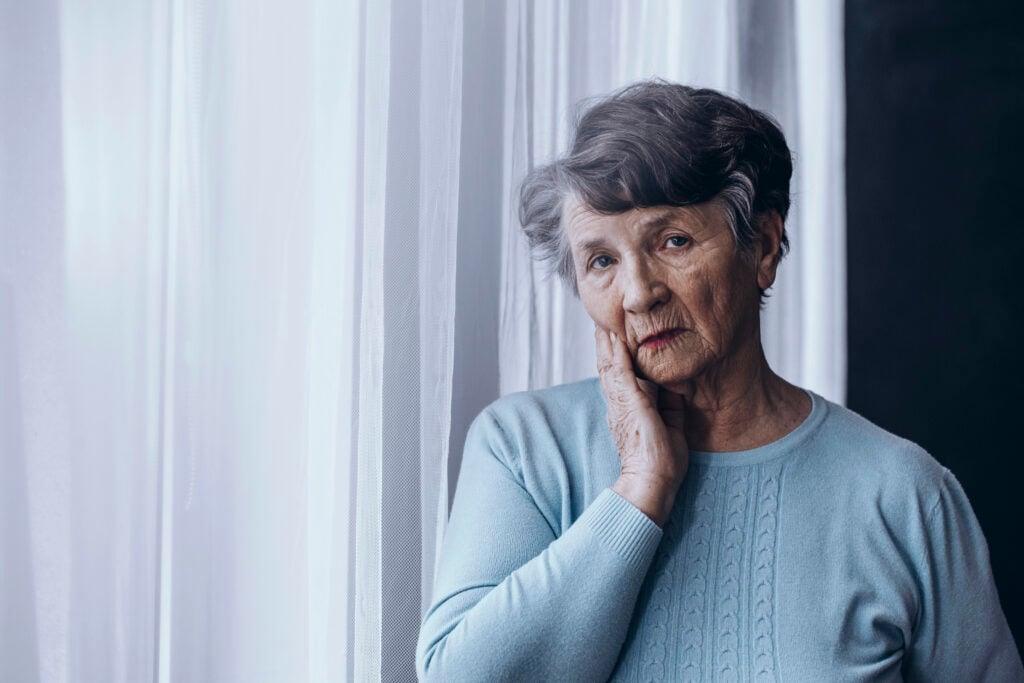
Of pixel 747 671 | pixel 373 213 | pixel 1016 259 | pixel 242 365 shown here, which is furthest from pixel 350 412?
pixel 1016 259

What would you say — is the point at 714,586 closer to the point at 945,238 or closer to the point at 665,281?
the point at 665,281

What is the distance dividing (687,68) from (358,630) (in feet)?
3.56

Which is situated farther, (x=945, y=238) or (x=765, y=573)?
(x=945, y=238)

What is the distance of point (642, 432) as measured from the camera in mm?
1181

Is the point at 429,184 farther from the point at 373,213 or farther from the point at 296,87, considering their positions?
the point at 296,87

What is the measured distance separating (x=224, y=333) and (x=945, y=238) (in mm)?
1354

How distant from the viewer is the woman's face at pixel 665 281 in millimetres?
1192

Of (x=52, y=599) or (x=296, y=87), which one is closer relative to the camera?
(x=52, y=599)

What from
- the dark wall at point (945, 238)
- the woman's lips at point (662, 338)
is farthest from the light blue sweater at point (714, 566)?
the dark wall at point (945, 238)

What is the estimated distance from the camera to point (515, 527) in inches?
45.0

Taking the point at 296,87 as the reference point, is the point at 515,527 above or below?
below

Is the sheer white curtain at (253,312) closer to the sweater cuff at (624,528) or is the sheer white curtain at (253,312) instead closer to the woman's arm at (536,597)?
the woman's arm at (536,597)

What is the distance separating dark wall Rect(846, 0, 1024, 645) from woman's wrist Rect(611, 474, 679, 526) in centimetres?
85

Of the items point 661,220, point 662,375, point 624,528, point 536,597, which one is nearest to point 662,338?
point 662,375
